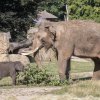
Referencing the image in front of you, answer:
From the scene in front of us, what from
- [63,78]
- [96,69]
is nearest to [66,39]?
[63,78]

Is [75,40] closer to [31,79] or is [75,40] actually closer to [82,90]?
[31,79]

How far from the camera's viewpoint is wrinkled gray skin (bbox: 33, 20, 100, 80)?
16.3 meters

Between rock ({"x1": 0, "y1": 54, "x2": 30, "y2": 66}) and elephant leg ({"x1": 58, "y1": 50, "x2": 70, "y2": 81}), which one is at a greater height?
elephant leg ({"x1": 58, "y1": 50, "x2": 70, "y2": 81})

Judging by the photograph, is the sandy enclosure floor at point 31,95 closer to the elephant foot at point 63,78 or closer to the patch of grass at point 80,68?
the elephant foot at point 63,78

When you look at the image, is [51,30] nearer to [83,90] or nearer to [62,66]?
[62,66]

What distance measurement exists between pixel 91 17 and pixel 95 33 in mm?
28522

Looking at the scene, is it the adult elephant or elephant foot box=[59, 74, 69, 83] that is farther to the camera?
the adult elephant

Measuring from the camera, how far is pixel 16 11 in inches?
1409

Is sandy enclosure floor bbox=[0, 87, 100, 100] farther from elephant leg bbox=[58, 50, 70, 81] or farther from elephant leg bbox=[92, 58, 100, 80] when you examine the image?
elephant leg bbox=[92, 58, 100, 80]

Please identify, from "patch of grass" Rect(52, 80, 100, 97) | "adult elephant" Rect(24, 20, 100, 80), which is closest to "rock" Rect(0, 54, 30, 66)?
"adult elephant" Rect(24, 20, 100, 80)

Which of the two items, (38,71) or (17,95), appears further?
(38,71)

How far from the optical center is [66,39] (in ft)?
53.5

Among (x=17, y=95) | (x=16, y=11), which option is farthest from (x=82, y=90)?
(x=16, y=11)

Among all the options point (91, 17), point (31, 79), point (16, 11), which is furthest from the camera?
point (91, 17)
